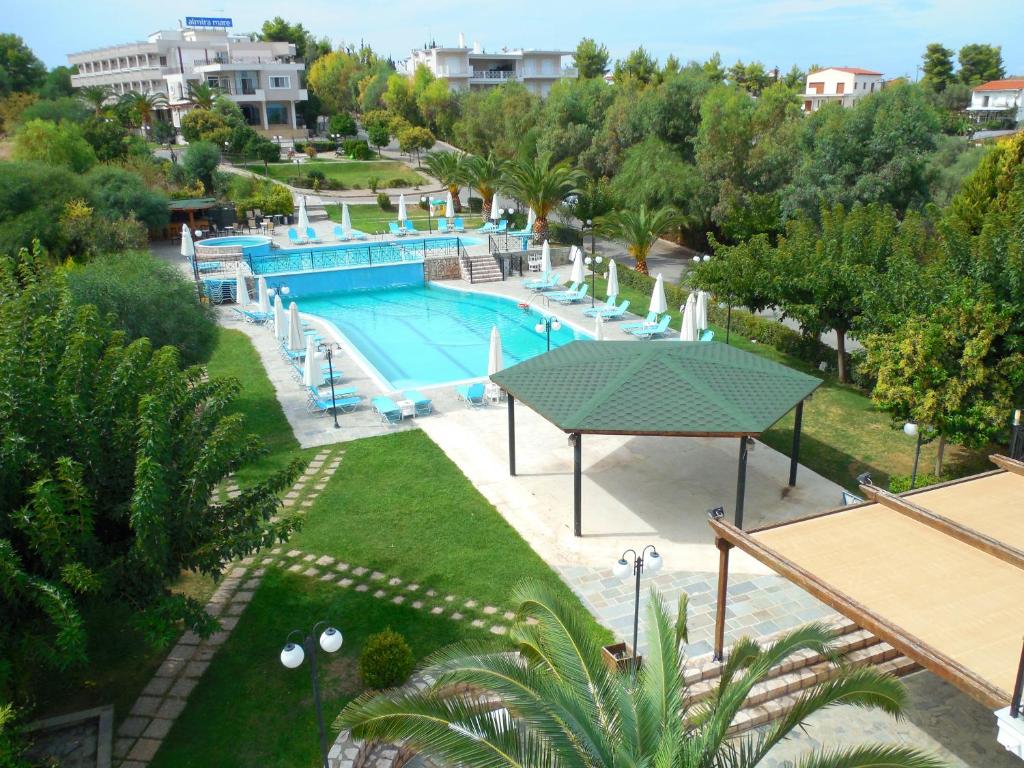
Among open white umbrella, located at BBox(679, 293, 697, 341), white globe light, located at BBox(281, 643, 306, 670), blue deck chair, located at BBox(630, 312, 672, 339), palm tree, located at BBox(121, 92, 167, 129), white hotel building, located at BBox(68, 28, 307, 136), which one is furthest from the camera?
white hotel building, located at BBox(68, 28, 307, 136)

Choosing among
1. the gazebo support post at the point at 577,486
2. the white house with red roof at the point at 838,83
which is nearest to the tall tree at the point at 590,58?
the white house with red roof at the point at 838,83

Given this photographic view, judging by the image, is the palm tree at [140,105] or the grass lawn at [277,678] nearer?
the grass lawn at [277,678]

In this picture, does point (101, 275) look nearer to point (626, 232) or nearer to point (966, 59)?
point (626, 232)

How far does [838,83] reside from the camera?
115 meters

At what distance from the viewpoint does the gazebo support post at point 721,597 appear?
1000cm

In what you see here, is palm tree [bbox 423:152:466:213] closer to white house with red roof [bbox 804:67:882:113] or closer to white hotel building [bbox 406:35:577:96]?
white hotel building [bbox 406:35:577:96]

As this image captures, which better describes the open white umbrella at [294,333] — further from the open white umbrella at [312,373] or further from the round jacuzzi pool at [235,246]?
the round jacuzzi pool at [235,246]

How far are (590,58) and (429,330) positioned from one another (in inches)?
3062

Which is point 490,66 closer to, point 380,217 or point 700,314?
point 380,217

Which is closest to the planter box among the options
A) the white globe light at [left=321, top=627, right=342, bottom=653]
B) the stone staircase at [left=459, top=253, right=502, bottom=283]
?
the white globe light at [left=321, top=627, right=342, bottom=653]

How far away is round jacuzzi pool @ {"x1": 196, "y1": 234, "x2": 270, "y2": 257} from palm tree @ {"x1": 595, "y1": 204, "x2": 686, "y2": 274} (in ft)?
54.7

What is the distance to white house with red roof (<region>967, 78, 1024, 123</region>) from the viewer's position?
89.3 m

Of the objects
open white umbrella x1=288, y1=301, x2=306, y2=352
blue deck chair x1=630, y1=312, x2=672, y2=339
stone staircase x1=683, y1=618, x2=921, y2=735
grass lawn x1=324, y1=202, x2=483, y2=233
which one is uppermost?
grass lawn x1=324, y1=202, x2=483, y2=233

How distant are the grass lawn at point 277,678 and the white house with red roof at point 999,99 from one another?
10032 cm
